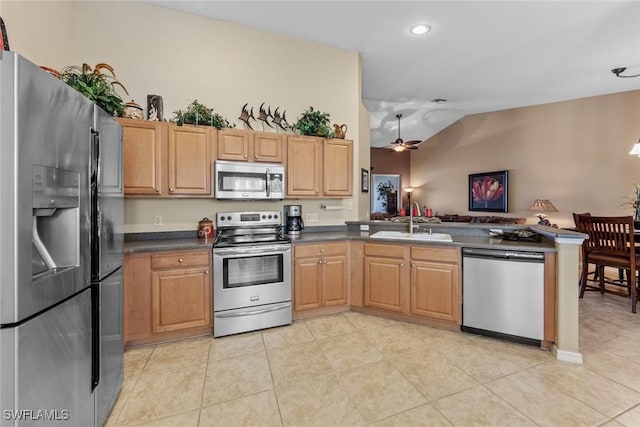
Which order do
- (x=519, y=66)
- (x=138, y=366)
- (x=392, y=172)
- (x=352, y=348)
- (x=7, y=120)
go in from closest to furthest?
1. (x=7, y=120)
2. (x=138, y=366)
3. (x=352, y=348)
4. (x=519, y=66)
5. (x=392, y=172)

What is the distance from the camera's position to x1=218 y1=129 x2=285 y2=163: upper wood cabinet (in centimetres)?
291

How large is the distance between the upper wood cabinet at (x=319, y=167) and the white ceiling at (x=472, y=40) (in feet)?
4.34

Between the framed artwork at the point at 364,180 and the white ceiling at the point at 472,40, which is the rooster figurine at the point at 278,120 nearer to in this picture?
the white ceiling at the point at 472,40

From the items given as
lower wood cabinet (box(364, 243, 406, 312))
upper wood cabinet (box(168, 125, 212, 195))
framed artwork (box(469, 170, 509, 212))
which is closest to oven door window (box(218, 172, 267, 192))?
upper wood cabinet (box(168, 125, 212, 195))

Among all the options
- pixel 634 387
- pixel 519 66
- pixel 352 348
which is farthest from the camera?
pixel 519 66

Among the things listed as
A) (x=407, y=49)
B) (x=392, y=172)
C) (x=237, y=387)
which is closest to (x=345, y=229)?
(x=237, y=387)

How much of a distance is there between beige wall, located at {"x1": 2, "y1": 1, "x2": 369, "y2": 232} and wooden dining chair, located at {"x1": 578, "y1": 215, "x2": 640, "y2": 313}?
117 inches

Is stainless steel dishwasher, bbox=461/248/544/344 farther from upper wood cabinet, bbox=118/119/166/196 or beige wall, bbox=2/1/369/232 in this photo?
upper wood cabinet, bbox=118/119/166/196

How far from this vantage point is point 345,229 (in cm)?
377

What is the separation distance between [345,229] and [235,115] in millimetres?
1960

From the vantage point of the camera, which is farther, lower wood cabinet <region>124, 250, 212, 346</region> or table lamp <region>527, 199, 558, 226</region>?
table lamp <region>527, 199, 558, 226</region>

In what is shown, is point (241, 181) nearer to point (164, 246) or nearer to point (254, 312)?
point (164, 246)

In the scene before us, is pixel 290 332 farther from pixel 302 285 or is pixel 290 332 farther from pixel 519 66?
pixel 519 66

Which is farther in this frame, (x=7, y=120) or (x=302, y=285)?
(x=302, y=285)
